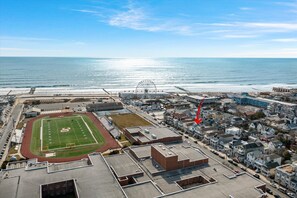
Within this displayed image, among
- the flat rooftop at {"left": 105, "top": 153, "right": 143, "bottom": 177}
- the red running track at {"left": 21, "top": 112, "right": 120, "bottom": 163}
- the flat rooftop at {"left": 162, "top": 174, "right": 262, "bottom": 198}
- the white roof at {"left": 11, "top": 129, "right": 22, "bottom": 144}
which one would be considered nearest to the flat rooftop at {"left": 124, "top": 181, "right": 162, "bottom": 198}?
the flat rooftop at {"left": 162, "top": 174, "right": 262, "bottom": 198}

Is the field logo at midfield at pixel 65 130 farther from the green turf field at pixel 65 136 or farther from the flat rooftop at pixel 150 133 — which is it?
the flat rooftop at pixel 150 133

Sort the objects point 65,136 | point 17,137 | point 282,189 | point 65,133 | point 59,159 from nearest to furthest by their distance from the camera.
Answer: point 282,189
point 59,159
point 17,137
point 65,136
point 65,133

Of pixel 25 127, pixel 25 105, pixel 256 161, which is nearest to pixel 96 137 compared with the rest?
pixel 25 127

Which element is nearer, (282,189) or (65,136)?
(282,189)

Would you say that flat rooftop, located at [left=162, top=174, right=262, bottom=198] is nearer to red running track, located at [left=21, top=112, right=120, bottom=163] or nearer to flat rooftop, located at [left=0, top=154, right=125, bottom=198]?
flat rooftop, located at [left=0, top=154, right=125, bottom=198]

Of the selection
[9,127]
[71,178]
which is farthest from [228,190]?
[9,127]

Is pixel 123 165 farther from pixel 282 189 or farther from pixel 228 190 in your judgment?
pixel 282 189

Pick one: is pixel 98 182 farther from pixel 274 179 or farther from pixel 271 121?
pixel 271 121
